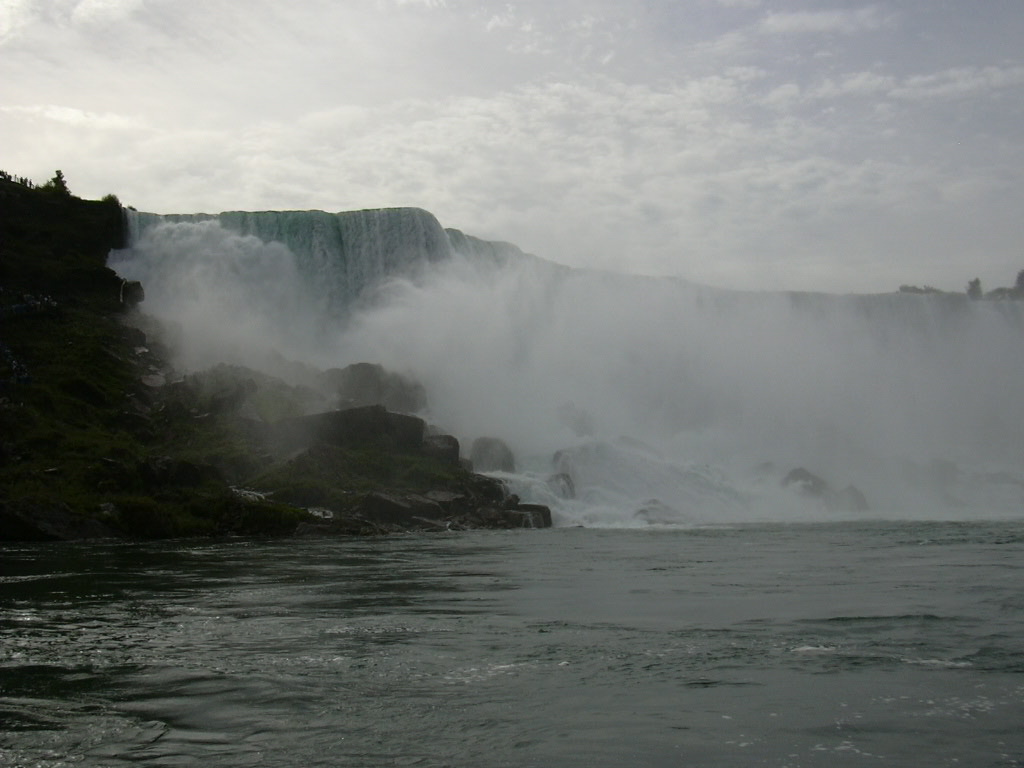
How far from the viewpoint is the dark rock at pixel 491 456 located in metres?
47.1

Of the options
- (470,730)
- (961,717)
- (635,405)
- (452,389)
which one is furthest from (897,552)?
(635,405)

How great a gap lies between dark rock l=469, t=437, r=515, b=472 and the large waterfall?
68.2 inches

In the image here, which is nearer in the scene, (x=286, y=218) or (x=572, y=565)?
(x=572, y=565)

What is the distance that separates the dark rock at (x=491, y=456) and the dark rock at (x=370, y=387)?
16.3 feet

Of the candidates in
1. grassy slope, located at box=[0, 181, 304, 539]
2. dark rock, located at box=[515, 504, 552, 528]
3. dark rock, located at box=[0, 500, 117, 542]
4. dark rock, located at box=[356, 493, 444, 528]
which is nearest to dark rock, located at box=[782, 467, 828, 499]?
dark rock, located at box=[515, 504, 552, 528]

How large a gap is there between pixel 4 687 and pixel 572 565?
46.7 ft

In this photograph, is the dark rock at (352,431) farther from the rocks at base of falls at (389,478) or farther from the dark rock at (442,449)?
the dark rock at (442,449)

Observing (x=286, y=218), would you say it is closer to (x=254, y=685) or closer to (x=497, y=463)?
(x=497, y=463)

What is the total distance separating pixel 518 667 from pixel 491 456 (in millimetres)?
37307

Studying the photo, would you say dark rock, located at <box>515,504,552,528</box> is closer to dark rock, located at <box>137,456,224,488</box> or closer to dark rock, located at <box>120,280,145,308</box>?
dark rock, located at <box>137,456,224,488</box>

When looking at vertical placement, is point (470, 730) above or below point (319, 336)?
below

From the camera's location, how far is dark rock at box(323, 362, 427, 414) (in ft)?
163

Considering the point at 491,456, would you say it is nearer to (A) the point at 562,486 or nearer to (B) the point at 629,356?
(A) the point at 562,486

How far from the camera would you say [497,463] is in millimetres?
47219
